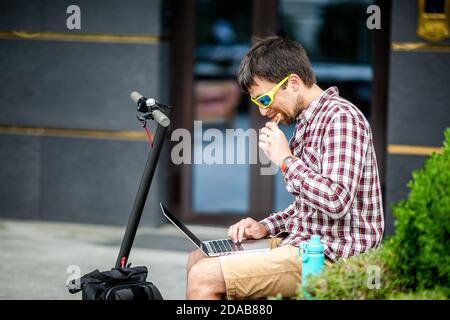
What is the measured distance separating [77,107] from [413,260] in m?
5.14

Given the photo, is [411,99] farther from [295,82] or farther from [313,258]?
[313,258]

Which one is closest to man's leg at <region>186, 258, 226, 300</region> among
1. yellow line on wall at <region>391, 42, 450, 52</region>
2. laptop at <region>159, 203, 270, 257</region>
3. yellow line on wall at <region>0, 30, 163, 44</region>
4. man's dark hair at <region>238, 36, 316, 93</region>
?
laptop at <region>159, 203, 270, 257</region>

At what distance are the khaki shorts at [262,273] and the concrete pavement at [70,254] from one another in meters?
2.26

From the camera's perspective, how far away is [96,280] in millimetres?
3662

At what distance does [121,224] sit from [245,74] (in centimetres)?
417

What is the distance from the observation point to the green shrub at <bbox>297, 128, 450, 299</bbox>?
3105 millimetres

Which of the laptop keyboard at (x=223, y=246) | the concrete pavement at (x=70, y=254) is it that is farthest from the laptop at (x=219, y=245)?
the concrete pavement at (x=70, y=254)

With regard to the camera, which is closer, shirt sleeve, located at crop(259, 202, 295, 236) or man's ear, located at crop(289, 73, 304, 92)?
man's ear, located at crop(289, 73, 304, 92)

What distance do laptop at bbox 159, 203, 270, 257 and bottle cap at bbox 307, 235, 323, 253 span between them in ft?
1.16

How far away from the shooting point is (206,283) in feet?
11.8

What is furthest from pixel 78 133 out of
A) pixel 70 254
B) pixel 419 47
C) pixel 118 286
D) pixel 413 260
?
pixel 413 260

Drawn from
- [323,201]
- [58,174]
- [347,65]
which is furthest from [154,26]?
[347,65]

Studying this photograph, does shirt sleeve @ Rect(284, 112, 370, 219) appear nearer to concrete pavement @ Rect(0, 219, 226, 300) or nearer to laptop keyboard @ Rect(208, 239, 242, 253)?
laptop keyboard @ Rect(208, 239, 242, 253)

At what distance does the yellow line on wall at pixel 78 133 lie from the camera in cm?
776
